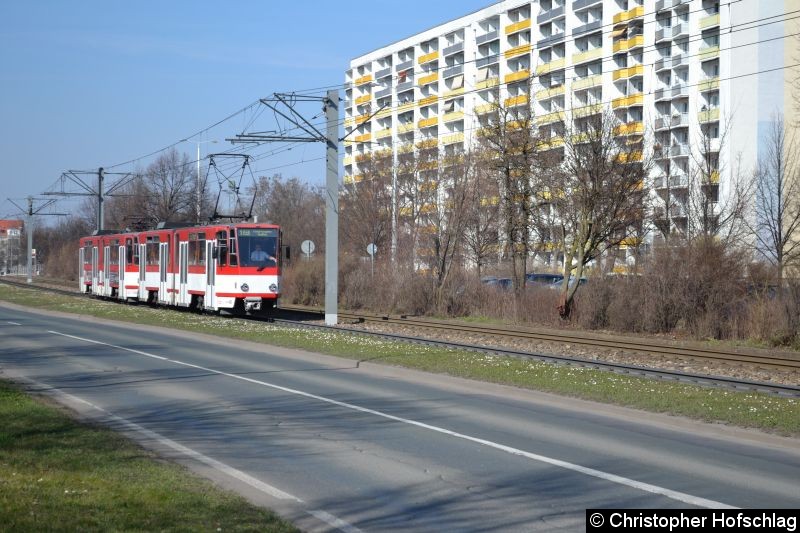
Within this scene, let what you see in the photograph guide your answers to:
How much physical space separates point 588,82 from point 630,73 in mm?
4235

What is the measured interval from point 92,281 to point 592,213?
3557 cm

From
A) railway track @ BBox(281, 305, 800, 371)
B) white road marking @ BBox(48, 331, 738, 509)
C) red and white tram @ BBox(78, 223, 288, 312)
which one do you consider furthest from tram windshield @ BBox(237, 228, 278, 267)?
white road marking @ BBox(48, 331, 738, 509)

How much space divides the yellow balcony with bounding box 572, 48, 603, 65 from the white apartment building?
93mm

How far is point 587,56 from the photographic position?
238 ft

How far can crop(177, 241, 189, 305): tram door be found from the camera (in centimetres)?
4034

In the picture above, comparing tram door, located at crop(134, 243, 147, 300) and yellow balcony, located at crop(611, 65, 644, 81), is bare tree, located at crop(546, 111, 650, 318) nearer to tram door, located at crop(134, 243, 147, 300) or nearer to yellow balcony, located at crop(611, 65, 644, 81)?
tram door, located at crop(134, 243, 147, 300)

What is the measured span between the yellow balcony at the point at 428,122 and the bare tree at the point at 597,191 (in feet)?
187

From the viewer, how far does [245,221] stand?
39031 mm

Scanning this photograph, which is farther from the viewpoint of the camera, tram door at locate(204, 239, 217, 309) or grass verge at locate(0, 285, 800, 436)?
tram door at locate(204, 239, 217, 309)

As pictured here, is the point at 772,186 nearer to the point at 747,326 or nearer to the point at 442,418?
the point at 747,326

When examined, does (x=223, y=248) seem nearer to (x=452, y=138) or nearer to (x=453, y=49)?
(x=452, y=138)

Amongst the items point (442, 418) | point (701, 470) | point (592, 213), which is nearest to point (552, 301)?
point (592, 213)

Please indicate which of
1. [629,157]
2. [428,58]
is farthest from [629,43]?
[629,157]

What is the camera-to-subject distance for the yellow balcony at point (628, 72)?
68.1m
